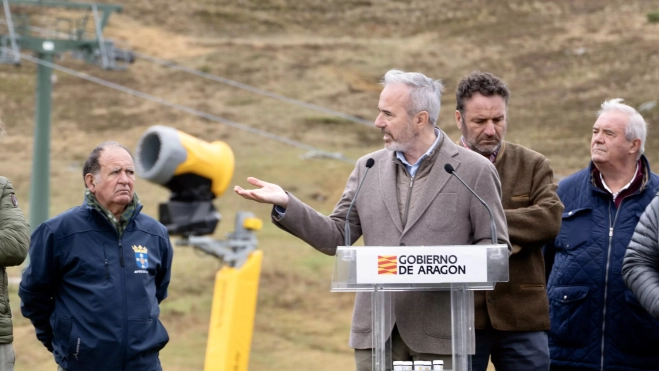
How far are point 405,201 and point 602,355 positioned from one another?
4.23 feet

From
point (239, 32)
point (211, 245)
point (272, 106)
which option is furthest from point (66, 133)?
point (211, 245)

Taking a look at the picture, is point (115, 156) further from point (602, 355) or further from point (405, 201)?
point (602, 355)

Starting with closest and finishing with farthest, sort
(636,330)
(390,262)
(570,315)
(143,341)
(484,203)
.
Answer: (390,262) < (484,203) < (143,341) < (636,330) < (570,315)

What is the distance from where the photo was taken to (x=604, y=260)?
427 centimetres

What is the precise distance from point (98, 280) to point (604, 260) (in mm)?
2090

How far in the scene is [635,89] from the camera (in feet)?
84.3

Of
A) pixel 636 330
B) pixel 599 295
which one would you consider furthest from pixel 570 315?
pixel 636 330

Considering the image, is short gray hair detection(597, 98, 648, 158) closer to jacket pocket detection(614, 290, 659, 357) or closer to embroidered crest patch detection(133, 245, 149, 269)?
jacket pocket detection(614, 290, 659, 357)

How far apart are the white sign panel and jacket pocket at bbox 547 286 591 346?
126cm

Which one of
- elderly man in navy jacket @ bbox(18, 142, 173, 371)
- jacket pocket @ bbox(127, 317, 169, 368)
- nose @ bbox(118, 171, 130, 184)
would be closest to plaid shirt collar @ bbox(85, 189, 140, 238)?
elderly man in navy jacket @ bbox(18, 142, 173, 371)

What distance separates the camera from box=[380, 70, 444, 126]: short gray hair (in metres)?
3.54

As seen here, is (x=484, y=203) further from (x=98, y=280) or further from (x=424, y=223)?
(x=98, y=280)

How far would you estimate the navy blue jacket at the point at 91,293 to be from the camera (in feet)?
12.9

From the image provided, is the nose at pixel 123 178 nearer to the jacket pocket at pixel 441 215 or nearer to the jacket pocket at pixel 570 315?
the jacket pocket at pixel 441 215
